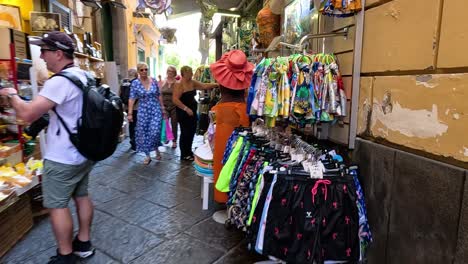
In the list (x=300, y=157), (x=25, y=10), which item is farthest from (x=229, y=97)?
(x=25, y=10)

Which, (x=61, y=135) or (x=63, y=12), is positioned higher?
(x=63, y=12)

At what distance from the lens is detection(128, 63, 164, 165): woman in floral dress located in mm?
5199

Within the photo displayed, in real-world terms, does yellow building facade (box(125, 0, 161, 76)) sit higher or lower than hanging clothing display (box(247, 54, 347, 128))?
higher

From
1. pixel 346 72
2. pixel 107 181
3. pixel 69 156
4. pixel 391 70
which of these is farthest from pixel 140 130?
pixel 391 70

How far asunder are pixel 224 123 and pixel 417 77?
1751mm

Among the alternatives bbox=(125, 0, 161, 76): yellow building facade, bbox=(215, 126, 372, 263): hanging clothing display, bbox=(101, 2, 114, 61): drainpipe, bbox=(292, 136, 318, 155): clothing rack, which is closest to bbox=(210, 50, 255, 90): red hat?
bbox=(292, 136, 318, 155): clothing rack

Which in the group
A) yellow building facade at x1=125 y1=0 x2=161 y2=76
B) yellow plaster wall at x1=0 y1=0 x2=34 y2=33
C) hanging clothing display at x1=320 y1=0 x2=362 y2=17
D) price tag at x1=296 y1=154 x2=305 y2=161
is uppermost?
yellow building facade at x1=125 y1=0 x2=161 y2=76

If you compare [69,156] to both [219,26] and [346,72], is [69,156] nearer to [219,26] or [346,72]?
[346,72]

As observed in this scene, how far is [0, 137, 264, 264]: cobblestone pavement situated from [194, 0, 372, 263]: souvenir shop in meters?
0.36

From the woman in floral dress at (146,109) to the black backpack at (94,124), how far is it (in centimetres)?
293

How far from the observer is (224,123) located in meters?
3.08

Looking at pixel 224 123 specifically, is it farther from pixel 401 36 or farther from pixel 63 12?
pixel 63 12

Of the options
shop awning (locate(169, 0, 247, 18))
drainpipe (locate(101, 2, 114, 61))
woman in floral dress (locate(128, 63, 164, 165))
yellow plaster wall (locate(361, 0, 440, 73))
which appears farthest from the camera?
drainpipe (locate(101, 2, 114, 61))

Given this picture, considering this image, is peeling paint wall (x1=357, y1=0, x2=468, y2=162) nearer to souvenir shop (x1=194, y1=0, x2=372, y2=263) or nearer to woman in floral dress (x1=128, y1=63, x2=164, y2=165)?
souvenir shop (x1=194, y1=0, x2=372, y2=263)
